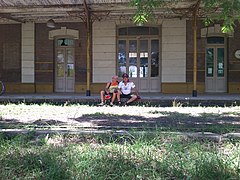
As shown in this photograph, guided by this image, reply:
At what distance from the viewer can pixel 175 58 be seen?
16.8 meters

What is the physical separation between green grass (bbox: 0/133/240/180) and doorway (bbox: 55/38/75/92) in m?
12.2

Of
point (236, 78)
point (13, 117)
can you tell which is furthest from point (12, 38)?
point (236, 78)

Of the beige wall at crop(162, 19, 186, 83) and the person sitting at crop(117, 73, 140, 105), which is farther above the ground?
the beige wall at crop(162, 19, 186, 83)

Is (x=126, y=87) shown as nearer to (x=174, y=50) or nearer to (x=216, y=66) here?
(x=174, y=50)

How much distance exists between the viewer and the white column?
17.7 m

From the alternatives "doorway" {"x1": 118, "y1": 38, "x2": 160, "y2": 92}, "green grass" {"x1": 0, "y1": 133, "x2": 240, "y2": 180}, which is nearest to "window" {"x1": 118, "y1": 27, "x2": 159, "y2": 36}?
"doorway" {"x1": 118, "y1": 38, "x2": 160, "y2": 92}

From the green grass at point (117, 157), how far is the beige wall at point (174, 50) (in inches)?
450

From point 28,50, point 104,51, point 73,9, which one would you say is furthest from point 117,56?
point 28,50

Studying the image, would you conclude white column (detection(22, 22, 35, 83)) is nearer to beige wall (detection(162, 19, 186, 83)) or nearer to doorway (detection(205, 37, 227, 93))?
beige wall (detection(162, 19, 186, 83))

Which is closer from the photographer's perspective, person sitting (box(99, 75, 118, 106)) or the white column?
person sitting (box(99, 75, 118, 106))

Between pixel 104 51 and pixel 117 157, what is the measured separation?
509 inches

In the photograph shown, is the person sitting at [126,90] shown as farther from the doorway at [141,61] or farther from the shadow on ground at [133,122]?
the doorway at [141,61]

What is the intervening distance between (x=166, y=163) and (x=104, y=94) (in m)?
8.43

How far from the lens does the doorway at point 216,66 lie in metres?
17.0
